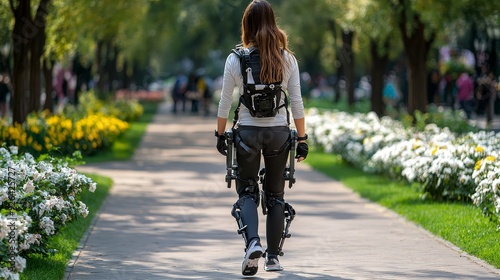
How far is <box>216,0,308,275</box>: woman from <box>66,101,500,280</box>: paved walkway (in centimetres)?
41

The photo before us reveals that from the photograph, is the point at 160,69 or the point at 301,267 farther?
the point at 160,69

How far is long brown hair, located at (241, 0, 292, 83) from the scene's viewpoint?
7586 mm

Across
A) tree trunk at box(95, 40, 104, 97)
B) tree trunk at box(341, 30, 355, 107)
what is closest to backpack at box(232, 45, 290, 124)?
tree trunk at box(341, 30, 355, 107)

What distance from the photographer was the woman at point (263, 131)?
7.61 meters

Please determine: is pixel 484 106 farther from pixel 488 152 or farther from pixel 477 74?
pixel 488 152

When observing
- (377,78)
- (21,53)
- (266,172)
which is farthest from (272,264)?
(377,78)

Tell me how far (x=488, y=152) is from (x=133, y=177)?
655 cm

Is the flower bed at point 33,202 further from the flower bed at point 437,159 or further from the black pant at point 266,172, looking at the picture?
the flower bed at point 437,159

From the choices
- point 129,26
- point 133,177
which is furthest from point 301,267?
point 129,26

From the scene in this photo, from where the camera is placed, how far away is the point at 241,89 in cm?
772

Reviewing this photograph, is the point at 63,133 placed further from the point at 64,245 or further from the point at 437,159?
the point at 64,245

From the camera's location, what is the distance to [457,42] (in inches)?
1454

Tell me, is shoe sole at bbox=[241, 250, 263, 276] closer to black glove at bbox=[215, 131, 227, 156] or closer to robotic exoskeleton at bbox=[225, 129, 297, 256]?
robotic exoskeleton at bbox=[225, 129, 297, 256]

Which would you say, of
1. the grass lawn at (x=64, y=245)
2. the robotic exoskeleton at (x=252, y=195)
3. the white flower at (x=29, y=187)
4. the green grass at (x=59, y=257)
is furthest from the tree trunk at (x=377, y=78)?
the white flower at (x=29, y=187)
